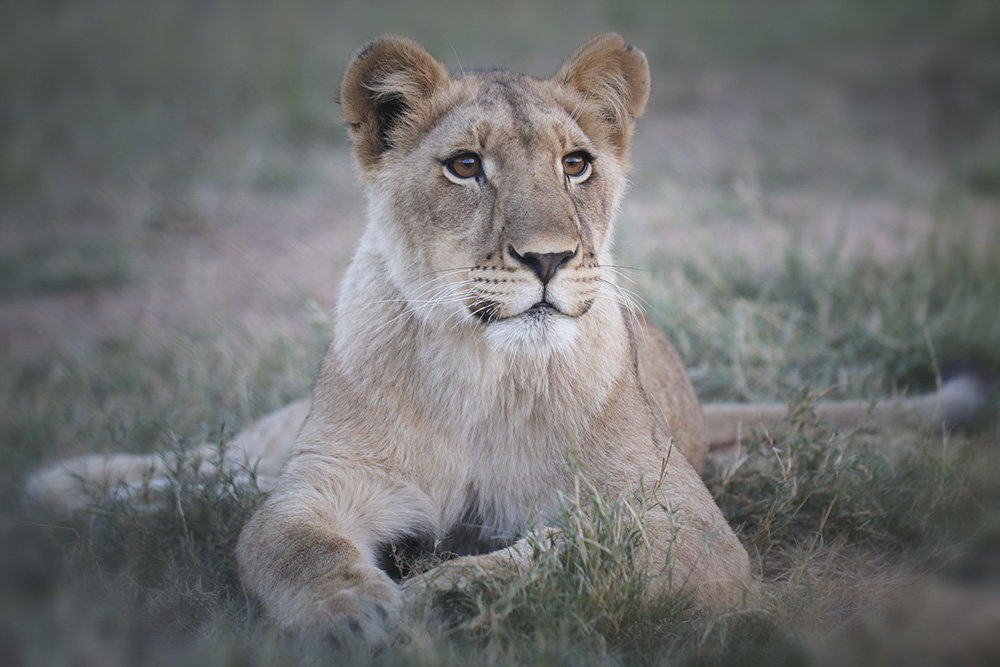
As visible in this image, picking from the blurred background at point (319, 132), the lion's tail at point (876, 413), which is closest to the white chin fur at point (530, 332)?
the lion's tail at point (876, 413)

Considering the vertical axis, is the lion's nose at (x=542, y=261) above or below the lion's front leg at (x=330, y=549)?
above

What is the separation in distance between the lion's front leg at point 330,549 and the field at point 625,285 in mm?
76

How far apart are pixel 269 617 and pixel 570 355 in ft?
3.65

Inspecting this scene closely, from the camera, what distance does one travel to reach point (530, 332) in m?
2.29

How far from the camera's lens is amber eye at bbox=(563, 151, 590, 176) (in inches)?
104

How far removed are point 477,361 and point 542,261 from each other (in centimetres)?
44

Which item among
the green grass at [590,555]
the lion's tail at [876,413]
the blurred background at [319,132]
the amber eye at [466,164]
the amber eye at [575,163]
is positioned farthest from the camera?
the blurred background at [319,132]

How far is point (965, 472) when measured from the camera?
9.67ft

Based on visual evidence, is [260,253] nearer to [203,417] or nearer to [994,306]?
[203,417]

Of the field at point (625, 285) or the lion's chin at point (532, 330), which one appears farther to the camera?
the lion's chin at point (532, 330)

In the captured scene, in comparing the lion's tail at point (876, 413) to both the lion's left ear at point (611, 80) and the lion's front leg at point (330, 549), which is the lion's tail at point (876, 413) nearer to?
the lion's left ear at point (611, 80)

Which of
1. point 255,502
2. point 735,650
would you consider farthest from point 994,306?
point 255,502

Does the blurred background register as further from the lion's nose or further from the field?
the lion's nose

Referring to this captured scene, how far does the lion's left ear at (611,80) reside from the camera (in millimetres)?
2826
